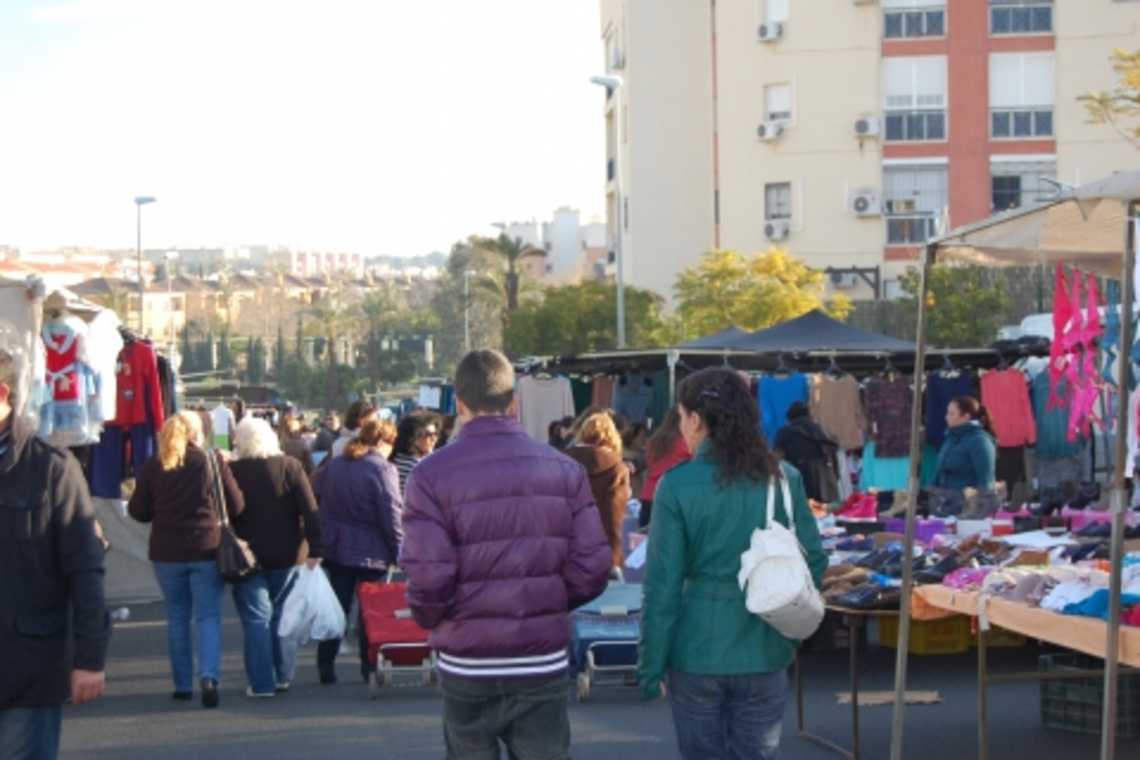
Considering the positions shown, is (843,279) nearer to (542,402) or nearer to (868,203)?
(868,203)

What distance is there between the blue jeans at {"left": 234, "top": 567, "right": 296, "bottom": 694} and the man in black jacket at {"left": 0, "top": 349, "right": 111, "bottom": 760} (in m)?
5.19

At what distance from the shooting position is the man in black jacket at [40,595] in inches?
193

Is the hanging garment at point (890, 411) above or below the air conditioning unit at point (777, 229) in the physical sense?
below

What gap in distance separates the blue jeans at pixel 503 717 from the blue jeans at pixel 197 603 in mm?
5025

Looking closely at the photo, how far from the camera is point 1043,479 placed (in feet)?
60.3

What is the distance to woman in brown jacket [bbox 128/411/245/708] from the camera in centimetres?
984

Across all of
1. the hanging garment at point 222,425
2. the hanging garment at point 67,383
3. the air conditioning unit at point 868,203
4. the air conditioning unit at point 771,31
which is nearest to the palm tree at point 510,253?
the air conditioning unit at point 771,31

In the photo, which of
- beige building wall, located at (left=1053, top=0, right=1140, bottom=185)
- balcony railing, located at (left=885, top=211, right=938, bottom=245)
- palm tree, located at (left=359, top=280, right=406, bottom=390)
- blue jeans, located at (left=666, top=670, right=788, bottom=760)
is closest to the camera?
blue jeans, located at (left=666, top=670, right=788, bottom=760)

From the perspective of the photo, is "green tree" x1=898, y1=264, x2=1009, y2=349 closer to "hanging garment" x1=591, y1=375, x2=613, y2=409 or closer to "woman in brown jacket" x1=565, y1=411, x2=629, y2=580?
"hanging garment" x1=591, y1=375, x2=613, y2=409

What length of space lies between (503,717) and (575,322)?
Answer: 3830cm

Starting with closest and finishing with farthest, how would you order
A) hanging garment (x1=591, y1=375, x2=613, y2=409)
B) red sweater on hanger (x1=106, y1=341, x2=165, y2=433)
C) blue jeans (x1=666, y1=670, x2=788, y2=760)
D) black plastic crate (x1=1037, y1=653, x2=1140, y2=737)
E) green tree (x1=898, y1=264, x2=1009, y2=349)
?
blue jeans (x1=666, y1=670, x2=788, y2=760), black plastic crate (x1=1037, y1=653, x2=1140, y2=737), red sweater on hanger (x1=106, y1=341, x2=165, y2=433), hanging garment (x1=591, y1=375, x2=613, y2=409), green tree (x1=898, y1=264, x2=1009, y2=349)

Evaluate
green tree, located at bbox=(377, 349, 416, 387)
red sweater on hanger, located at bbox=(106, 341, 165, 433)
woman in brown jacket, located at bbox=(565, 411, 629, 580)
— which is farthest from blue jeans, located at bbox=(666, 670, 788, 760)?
green tree, located at bbox=(377, 349, 416, 387)

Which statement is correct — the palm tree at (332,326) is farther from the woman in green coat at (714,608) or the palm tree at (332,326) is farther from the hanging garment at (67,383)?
the woman in green coat at (714,608)

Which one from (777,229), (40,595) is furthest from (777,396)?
(777,229)
